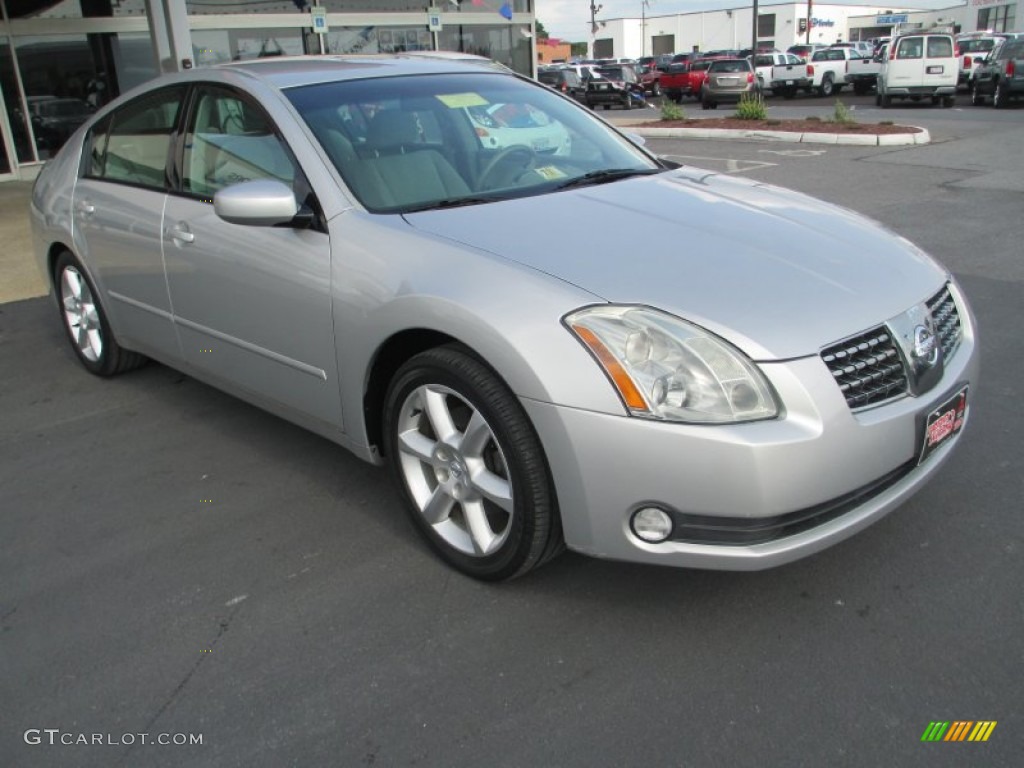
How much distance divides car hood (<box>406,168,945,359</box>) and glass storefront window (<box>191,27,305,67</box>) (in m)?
15.0

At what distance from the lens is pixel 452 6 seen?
2034 centimetres

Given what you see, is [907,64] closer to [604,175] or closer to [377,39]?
[377,39]

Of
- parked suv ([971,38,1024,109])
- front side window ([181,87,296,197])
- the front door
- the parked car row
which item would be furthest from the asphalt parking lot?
parked suv ([971,38,1024,109])

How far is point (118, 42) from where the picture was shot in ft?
51.1

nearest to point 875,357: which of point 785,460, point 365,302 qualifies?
point 785,460

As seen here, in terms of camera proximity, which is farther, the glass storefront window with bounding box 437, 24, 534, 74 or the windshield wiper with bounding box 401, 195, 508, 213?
the glass storefront window with bounding box 437, 24, 534, 74

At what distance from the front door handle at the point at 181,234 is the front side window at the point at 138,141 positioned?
315 millimetres

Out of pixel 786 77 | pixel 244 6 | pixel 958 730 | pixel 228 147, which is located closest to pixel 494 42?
pixel 244 6

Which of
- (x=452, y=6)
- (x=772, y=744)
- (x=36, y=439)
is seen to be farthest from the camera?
(x=452, y=6)

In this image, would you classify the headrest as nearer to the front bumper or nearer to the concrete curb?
the front bumper

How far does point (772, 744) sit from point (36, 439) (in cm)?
374

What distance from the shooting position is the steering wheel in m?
3.56

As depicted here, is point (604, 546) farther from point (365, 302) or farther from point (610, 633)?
point (365, 302)

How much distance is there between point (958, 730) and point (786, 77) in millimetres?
32870
